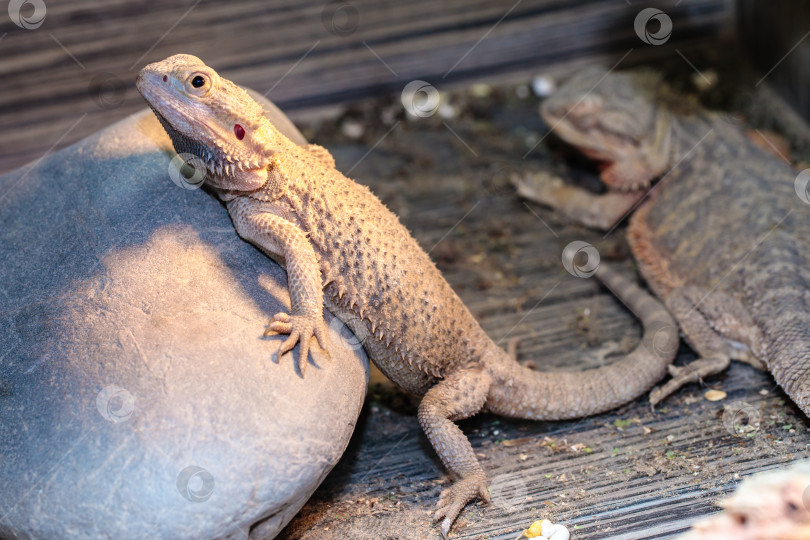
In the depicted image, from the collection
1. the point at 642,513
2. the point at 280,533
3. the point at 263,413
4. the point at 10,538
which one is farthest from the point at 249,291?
the point at 642,513

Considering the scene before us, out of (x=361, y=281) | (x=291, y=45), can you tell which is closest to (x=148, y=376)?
(x=361, y=281)

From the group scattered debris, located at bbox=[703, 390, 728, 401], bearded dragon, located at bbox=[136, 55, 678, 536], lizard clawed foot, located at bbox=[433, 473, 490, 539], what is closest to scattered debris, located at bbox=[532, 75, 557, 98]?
bearded dragon, located at bbox=[136, 55, 678, 536]

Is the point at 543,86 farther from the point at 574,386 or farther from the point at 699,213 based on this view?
the point at 574,386

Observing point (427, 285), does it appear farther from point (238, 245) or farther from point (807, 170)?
point (807, 170)

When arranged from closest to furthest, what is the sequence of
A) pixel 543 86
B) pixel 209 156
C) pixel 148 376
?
pixel 148 376 → pixel 209 156 → pixel 543 86

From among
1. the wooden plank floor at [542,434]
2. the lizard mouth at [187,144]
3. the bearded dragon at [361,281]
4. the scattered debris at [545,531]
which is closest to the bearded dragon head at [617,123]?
the wooden plank floor at [542,434]

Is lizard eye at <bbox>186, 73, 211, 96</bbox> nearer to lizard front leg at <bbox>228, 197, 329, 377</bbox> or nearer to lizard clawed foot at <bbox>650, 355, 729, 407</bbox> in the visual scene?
lizard front leg at <bbox>228, 197, 329, 377</bbox>
